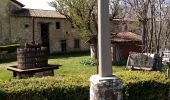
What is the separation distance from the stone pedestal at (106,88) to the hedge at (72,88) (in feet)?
5.15

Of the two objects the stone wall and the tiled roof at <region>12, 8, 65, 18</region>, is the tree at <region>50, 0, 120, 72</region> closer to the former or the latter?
the stone wall

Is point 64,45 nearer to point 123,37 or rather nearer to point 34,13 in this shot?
point 34,13

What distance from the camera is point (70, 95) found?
8.60m

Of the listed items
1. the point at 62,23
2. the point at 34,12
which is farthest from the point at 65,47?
the point at 34,12

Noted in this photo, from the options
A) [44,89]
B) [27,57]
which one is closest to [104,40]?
[44,89]

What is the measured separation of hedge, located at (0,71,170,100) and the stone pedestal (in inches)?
61.8

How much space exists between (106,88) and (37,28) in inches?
1183

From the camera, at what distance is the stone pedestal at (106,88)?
7062 millimetres

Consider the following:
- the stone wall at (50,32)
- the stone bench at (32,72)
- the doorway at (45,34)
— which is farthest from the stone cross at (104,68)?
the doorway at (45,34)

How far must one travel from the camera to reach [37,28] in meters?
36.5

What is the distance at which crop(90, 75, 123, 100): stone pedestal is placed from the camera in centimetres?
706

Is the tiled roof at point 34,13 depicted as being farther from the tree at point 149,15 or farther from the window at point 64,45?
the tree at point 149,15

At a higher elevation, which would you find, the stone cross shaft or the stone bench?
the stone cross shaft

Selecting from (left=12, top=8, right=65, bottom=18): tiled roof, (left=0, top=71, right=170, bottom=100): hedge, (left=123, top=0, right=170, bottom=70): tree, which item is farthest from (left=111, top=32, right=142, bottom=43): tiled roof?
(left=0, top=71, right=170, bottom=100): hedge
